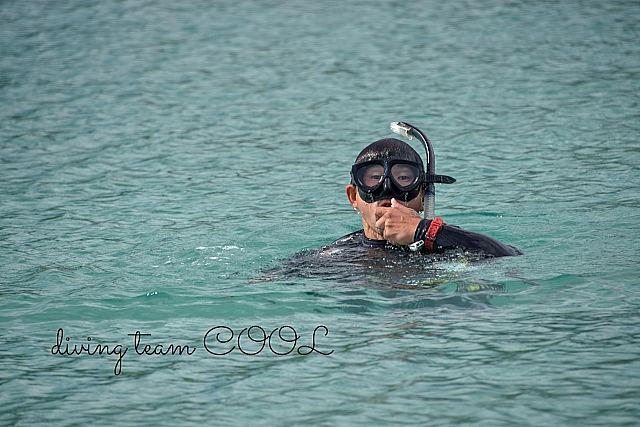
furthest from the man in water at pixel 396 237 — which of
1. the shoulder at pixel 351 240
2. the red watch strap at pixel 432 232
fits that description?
the shoulder at pixel 351 240

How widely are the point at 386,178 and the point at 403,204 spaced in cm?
19

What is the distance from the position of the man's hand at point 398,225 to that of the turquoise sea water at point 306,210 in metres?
0.22

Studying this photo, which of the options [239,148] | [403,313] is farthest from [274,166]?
[403,313]

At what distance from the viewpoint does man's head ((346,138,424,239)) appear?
→ 4.67 meters

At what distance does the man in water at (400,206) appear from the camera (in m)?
4.55

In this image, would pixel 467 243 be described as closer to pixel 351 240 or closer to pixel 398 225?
pixel 398 225

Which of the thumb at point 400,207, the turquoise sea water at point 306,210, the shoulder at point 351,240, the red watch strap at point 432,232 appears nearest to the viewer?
the turquoise sea water at point 306,210

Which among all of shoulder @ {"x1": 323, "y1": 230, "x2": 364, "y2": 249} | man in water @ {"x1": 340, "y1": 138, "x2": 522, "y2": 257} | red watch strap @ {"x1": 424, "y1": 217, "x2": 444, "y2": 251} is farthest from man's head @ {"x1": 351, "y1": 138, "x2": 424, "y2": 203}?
shoulder @ {"x1": 323, "y1": 230, "x2": 364, "y2": 249}

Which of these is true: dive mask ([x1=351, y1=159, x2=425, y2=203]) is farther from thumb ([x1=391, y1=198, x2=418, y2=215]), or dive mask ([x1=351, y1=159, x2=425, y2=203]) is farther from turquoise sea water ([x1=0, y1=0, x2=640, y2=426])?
turquoise sea water ([x1=0, y1=0, x2=640, y2=426])

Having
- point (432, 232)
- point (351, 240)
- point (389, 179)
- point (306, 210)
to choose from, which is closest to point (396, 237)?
point (432, 232)

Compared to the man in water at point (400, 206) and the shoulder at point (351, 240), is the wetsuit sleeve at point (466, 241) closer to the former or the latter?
the man in water at point (400, 206)

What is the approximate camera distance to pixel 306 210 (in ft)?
22.0

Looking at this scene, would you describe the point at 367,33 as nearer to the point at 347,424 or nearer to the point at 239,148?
the point at 239,148

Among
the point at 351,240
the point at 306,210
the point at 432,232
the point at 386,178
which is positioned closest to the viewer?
the point at 432,232
